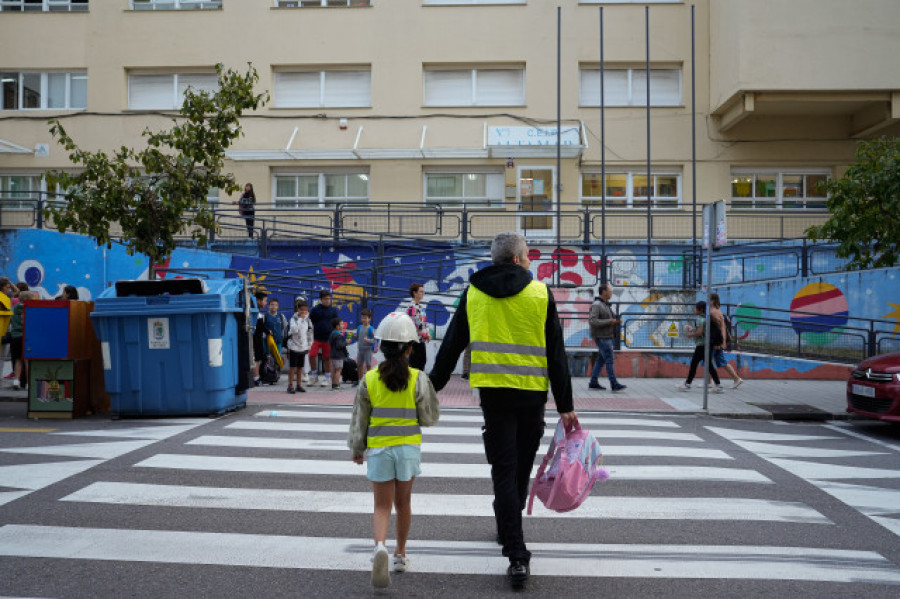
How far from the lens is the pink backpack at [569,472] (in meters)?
5.07

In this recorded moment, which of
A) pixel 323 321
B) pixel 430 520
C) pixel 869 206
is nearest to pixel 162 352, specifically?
pixel 323 321

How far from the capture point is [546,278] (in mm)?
20703

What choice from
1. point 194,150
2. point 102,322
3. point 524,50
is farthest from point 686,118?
point 102,322

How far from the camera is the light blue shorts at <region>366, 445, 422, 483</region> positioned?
15.6ft

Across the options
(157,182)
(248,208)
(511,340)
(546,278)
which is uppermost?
(248,208)

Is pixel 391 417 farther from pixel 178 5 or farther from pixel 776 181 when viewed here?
pixel 178 5

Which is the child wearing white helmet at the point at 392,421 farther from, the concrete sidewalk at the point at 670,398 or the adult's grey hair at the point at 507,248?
the concrete sidewalk at the point at 670,398

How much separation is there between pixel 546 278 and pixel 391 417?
16.2 metres

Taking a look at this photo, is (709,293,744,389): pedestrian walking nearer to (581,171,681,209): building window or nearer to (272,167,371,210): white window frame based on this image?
(581,171,681,209): building window

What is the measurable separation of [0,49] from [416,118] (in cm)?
1346

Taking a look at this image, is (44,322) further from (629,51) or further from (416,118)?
(629,51)

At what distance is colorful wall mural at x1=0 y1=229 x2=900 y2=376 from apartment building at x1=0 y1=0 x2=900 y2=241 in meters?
2.60

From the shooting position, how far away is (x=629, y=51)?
24.8 metres

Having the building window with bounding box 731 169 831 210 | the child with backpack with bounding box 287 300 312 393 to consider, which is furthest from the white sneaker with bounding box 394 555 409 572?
the building window with bounding box 731 169 831 210
